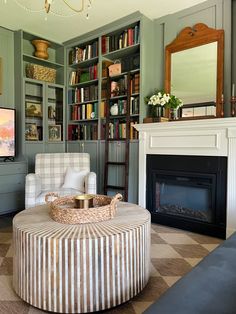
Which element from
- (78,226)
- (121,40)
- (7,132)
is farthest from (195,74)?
(7,132)

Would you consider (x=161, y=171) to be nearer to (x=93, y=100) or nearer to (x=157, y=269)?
(x=157, y=269)

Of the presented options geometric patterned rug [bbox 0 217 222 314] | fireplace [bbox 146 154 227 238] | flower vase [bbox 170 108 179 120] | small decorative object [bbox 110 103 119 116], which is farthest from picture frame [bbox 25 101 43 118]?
flower vase [bbox 170 108 179 120]

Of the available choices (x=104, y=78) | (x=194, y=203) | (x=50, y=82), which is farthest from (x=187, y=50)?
(x=50, y=82)

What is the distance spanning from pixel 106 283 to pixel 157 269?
722 mm

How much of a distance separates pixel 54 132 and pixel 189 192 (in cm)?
245

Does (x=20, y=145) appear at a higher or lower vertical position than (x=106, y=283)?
higher

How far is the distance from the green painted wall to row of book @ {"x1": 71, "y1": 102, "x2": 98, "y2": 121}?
966mm

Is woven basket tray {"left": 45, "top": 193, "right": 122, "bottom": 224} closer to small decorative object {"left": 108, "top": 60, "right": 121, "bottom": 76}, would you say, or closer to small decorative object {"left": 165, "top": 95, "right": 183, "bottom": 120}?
small decorative object {"left": 165, "top": 95, "right": 183, "bottom": 120}

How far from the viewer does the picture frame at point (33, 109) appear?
13.1 ft

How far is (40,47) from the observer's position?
13.5 ft

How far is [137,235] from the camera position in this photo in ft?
4.94

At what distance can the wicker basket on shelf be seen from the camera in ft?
13.1

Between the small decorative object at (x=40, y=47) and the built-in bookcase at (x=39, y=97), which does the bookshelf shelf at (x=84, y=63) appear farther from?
the small decorative object at (x=40, y=47)

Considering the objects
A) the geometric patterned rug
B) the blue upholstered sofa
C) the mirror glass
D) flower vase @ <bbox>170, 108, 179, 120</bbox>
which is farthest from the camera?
flower vase @ <bbox>170, 108, 179, 120</bbox>
